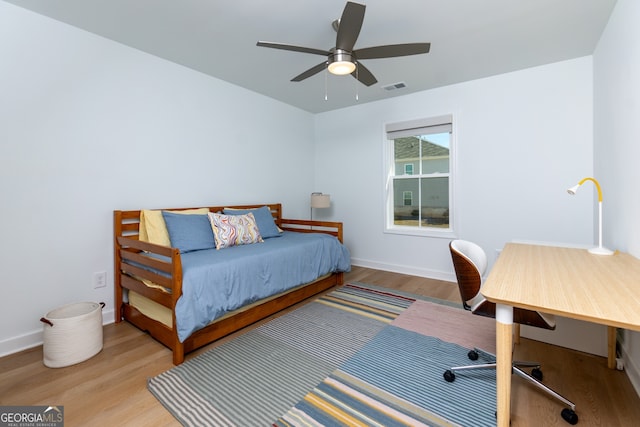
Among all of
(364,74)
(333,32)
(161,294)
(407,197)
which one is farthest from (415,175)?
(161,294)

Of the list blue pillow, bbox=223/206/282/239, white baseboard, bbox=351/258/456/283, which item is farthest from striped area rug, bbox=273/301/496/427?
blue pillow, bbox=223/206/282/239

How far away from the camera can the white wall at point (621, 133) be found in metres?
1.66

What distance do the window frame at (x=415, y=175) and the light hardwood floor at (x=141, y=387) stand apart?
5.69 feet

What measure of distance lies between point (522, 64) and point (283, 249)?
10.3ft

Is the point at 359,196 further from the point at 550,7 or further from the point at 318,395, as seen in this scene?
the point at 318,395

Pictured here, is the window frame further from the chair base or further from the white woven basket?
the white woven basket

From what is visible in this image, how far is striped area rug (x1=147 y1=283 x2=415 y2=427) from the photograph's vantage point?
1.46m

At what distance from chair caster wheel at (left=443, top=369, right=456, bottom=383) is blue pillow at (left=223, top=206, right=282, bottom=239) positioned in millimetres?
2250

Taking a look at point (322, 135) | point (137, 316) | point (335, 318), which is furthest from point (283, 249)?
point (322, 135)

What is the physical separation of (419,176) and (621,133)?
2.06 metres

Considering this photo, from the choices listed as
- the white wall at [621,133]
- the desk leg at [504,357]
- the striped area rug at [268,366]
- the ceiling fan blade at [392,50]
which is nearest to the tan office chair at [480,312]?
the desk leg at [504,357]

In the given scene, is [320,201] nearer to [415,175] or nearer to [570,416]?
[415,175]

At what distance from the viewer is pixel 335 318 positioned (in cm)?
253

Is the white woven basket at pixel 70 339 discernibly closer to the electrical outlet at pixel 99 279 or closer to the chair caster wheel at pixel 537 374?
the electrical outlet at pixel 99 279
